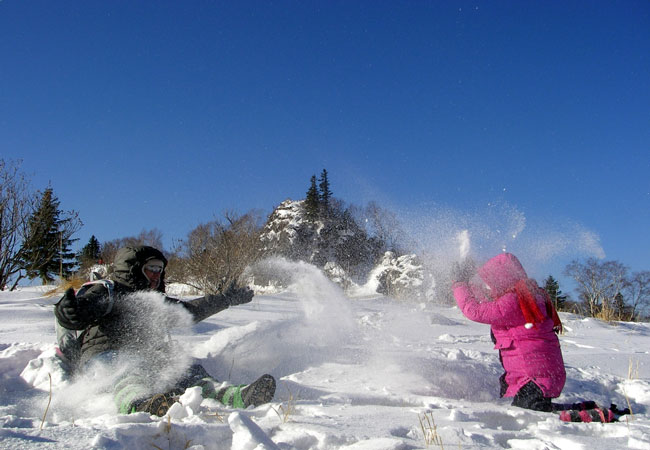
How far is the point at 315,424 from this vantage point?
172 centimetres

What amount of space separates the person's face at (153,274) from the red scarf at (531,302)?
2.42 metres

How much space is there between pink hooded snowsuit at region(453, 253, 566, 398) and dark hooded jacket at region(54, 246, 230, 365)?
2.10m

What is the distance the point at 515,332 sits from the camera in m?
2.84

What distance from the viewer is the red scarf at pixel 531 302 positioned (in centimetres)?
279

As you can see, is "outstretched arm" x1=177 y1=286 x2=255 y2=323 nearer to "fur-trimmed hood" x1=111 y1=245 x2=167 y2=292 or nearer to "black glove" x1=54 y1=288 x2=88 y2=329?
"fur-trimmed hood" x1=111 y1=245 x2=167 y2=292

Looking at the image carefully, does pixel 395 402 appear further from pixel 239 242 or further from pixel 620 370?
pixel 239 242

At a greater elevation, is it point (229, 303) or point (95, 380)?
point (229, 303)

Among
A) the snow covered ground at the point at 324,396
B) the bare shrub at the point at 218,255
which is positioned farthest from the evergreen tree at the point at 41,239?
the snow covered ground at the point at 324,396

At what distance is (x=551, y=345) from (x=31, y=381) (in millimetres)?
3343

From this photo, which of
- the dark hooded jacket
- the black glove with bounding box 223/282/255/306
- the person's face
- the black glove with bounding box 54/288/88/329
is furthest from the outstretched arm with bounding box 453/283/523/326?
the black glove with bounding box 54/288/88/329

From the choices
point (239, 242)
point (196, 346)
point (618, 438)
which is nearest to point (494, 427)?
point (618, 438)

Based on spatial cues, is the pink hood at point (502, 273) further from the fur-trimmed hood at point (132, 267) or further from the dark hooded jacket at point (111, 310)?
the fur-trimmed hood at point (132, 267)

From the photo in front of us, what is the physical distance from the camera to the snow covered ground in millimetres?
1506

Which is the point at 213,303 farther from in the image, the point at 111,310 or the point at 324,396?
the point at 324,396
